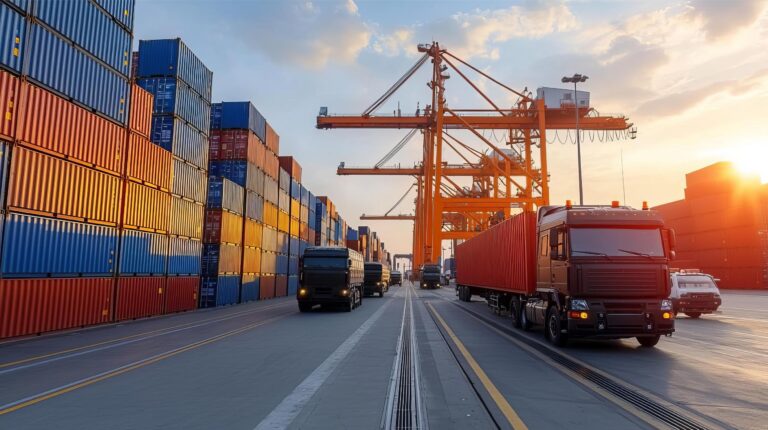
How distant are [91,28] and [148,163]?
5.27 metres

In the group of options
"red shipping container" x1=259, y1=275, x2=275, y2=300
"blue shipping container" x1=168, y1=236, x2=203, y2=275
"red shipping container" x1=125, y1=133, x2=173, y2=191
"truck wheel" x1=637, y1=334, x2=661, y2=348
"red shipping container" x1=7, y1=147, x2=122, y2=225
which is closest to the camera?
"truck wheel" x1=637, y1=334, x2=661, y2=348

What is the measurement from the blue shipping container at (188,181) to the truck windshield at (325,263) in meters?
6.89

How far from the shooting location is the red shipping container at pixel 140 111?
17.0 metres

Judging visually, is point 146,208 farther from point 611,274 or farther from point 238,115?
point 611,274

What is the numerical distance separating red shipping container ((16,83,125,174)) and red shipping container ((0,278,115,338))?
3888 mm

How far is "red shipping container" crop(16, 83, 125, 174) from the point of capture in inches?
478

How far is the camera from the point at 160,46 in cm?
2102

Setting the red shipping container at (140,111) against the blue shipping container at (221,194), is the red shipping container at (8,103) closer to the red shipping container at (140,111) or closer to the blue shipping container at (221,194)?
the red shipping container at (140,111)

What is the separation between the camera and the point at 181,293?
20625 millimetres

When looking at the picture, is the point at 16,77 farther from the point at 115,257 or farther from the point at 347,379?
the point at 347,379

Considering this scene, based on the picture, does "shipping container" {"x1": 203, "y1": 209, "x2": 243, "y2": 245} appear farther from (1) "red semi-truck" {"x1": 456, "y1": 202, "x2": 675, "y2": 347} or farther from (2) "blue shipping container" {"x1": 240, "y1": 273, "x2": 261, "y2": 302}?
(1) "red semi-truck" {"x1": 456, "y1": 202, "x2": 675, "y2": 347}

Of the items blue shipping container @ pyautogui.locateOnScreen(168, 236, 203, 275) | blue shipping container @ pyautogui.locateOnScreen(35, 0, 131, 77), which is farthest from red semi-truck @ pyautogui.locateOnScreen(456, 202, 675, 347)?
blue shipping container @ pyautogui.locateOnScreen(168, 236, 203, 275)

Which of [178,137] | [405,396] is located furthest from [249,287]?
[405,396]

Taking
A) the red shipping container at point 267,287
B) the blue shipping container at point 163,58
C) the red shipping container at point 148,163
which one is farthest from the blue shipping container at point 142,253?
the red shipping container at point 267,287
